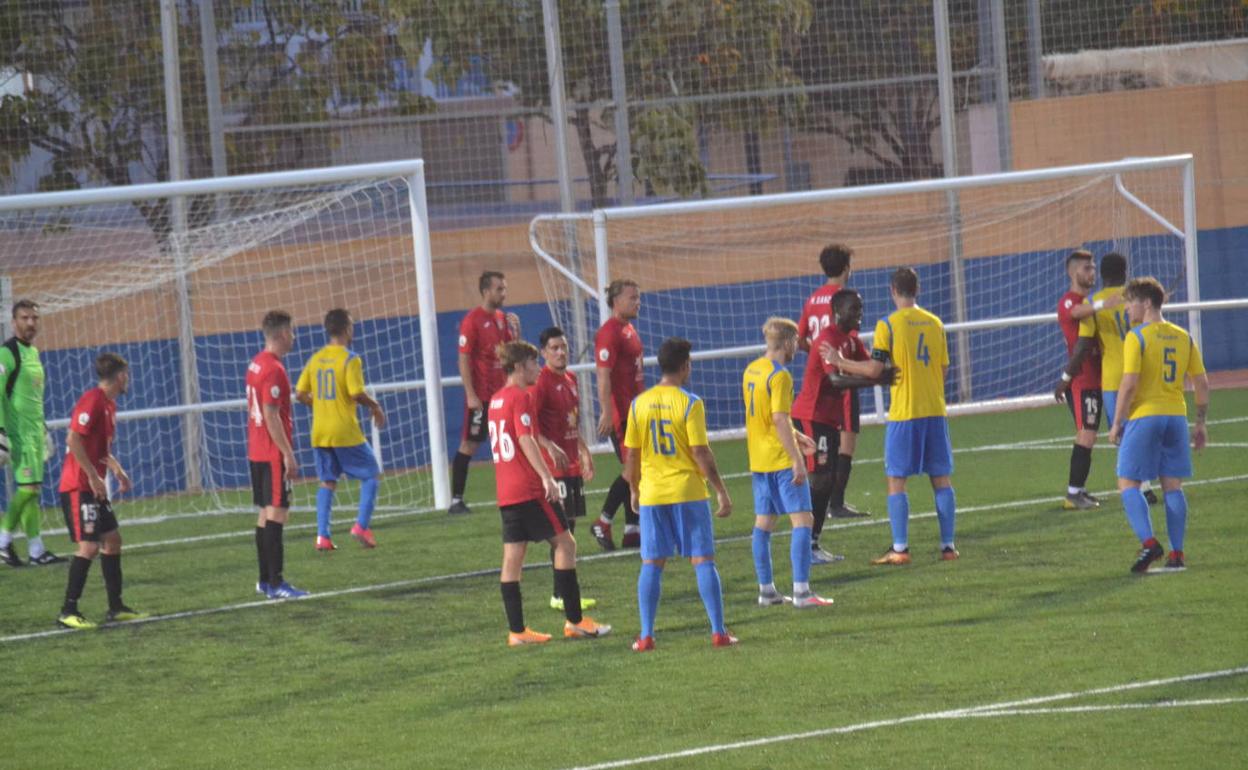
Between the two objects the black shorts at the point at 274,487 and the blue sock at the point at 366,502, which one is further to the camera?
the blue sock at the point at 366,502

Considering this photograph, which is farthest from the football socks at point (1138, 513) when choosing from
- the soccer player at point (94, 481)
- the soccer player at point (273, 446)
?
the soccer player at point (94, 481)

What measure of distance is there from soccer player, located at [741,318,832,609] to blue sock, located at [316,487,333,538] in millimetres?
4672

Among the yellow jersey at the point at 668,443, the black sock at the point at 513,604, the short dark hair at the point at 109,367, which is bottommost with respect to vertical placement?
the black sock at the point at 513,604

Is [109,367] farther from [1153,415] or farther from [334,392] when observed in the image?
[1153,415]

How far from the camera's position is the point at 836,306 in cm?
1117

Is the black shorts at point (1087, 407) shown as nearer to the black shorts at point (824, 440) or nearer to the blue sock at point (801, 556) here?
the black shorts at point (824, 440)

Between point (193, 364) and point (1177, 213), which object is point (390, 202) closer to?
point (193, 364)

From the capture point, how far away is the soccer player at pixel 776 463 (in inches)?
389

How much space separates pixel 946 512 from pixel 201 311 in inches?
458

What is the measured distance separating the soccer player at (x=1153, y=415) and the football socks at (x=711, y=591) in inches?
110

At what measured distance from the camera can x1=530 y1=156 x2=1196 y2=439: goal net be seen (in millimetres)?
21906

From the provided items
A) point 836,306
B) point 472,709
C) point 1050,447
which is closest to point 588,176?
point 1050,447

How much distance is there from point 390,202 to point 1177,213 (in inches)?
422

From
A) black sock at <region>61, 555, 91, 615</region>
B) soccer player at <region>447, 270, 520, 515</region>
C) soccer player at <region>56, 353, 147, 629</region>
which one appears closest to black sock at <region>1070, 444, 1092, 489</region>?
soccer player at <region>447, 270, 520, 515</region>
